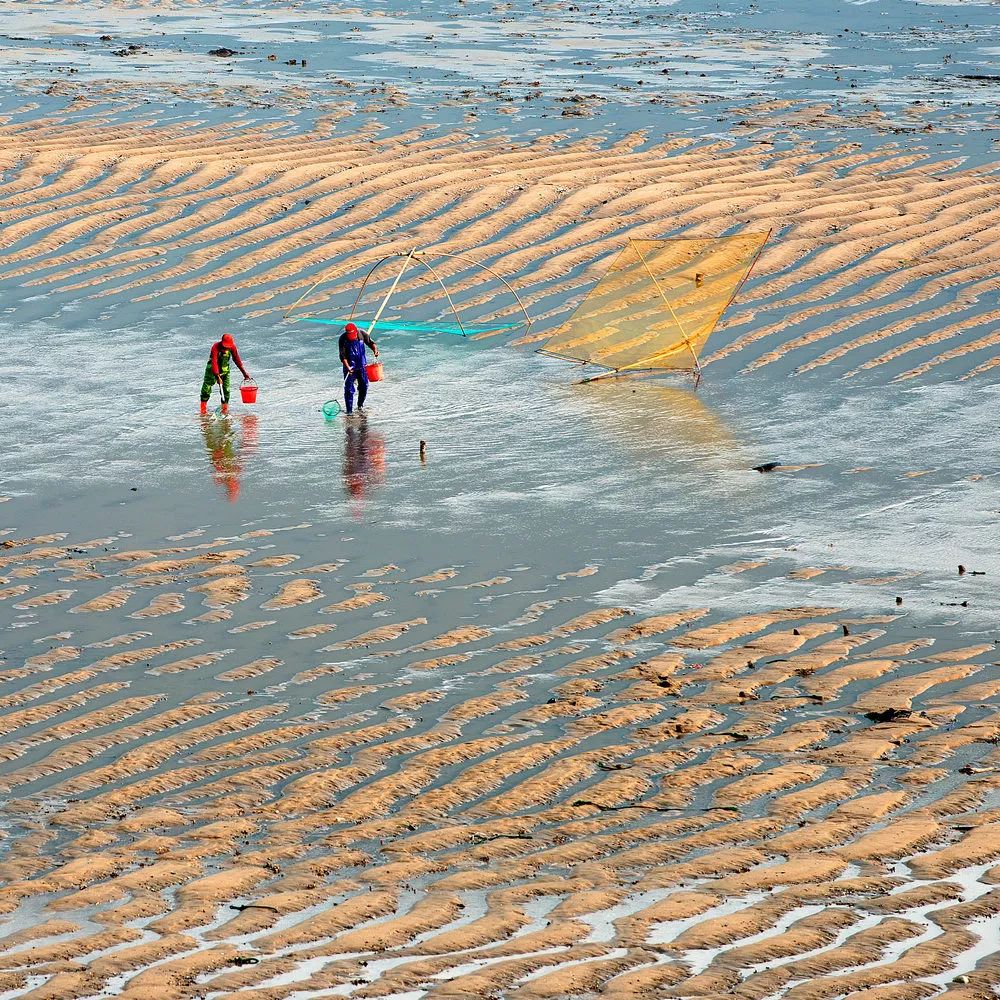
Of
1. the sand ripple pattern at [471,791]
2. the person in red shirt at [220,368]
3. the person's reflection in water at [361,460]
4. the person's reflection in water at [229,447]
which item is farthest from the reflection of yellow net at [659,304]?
the sand ripple pattern at [471,791]

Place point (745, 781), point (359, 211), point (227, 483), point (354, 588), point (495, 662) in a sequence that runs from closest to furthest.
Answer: point (745, 781) → point (495, 662) → point (354, 588) → point (227, 483) → point (359, 211)

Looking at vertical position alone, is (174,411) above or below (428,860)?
above

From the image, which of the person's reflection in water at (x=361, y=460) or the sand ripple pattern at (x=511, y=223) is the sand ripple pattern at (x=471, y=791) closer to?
the person's reflection in water at (x=361, y=460)

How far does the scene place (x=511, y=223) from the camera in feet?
84.2

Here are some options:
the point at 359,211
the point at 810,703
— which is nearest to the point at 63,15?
the point at 359,211

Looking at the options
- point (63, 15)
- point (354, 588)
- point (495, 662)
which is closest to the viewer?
point (495, 662)

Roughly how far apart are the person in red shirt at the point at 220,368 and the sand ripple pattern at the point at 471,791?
439 centimetres

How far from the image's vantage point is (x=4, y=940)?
27.6ft

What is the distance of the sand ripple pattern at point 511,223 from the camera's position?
874 inches

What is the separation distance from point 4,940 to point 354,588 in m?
5.81

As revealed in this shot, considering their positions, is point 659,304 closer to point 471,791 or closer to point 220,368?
point 220,368

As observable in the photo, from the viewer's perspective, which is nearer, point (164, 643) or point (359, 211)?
point (164, 643)

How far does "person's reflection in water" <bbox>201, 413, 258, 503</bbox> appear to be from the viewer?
55.6ft

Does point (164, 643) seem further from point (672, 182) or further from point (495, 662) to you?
point (672, 182)
